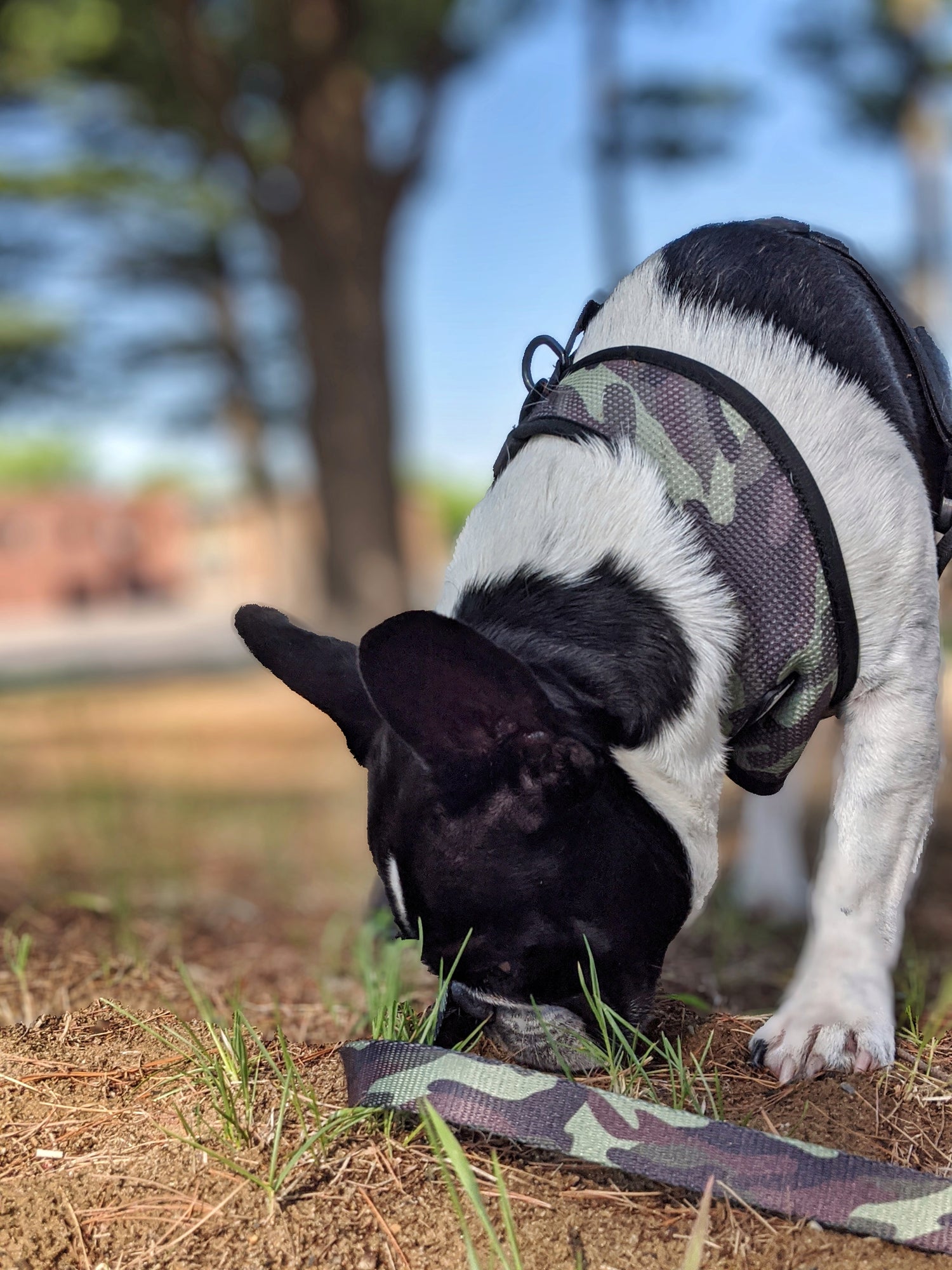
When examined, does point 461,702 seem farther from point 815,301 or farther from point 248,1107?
point 815,301

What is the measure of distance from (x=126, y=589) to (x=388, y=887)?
4138 centimetres

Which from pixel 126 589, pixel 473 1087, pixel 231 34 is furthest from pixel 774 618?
pixel 126 589

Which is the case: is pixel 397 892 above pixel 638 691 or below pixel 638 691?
below

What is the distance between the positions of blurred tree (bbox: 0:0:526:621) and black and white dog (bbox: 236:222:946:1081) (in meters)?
9.66

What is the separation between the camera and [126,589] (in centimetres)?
4131

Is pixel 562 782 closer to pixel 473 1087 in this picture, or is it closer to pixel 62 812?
pixel 473 1087

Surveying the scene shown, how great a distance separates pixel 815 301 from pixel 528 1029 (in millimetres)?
1490

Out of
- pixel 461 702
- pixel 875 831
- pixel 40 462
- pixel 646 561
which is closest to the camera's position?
pixel 461 702

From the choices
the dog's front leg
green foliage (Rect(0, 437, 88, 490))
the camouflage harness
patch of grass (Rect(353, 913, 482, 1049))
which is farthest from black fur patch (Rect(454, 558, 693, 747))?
green foliage (Rect(0, 437, 88, 490))

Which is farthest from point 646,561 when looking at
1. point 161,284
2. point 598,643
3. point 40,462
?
point 40,462

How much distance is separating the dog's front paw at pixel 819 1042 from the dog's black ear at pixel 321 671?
2.82 ft

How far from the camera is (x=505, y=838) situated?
175 centimetres

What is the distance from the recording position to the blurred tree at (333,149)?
11188mm

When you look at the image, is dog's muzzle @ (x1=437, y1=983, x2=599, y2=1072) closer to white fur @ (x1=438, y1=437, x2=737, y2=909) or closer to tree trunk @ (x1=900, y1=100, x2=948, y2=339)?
white fur @ (x1=438, y1=437, x2=737, y2=909)
